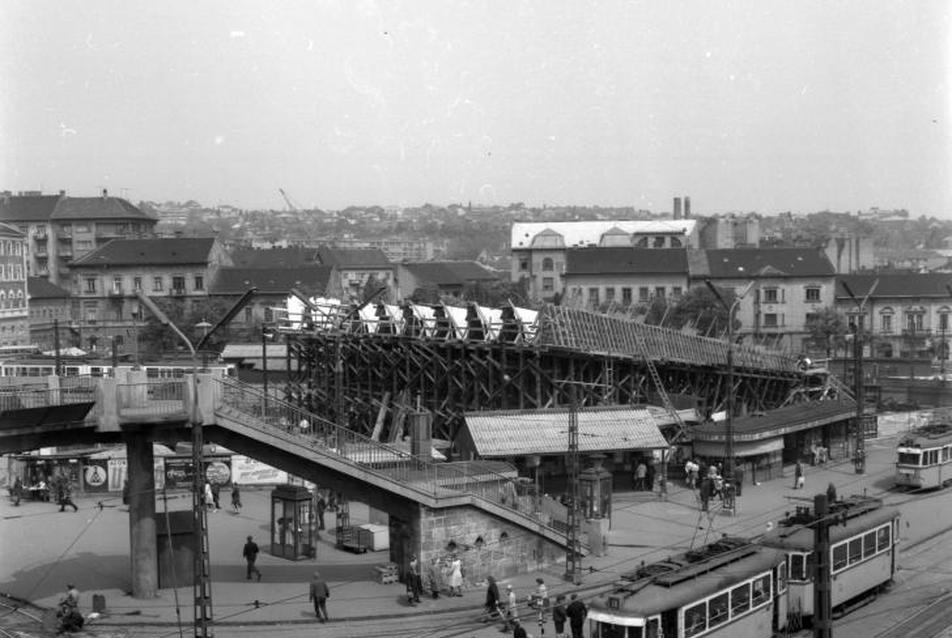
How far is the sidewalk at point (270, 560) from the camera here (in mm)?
27891

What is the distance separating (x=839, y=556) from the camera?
2731cm

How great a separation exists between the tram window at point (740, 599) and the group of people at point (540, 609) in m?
3.07

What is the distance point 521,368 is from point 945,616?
84.3 feet

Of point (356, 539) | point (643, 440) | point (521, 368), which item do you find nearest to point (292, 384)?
point (521, 368)

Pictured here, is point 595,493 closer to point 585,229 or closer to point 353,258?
point 353,258

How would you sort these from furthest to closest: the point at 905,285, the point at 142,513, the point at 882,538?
the point at 905,285 → the point at 882,538 → the point at 142,513

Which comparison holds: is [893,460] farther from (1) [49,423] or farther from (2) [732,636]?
(1) [49,423]

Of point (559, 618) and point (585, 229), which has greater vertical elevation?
point (585, 229)

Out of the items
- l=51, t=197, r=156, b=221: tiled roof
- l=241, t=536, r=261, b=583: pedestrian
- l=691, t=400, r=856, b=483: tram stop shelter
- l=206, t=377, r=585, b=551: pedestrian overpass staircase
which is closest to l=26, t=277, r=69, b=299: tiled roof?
l=51, t=197, r=156, b=221: tiled roof

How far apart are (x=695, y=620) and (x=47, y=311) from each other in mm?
98236

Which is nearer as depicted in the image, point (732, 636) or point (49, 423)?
point (732, 636)

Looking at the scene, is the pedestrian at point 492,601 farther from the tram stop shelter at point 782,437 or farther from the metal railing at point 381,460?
the tram stop shelter at point 782,437

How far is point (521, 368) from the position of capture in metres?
50.8

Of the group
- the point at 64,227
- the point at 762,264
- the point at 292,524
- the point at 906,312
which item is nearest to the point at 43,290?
the point at 64,227
